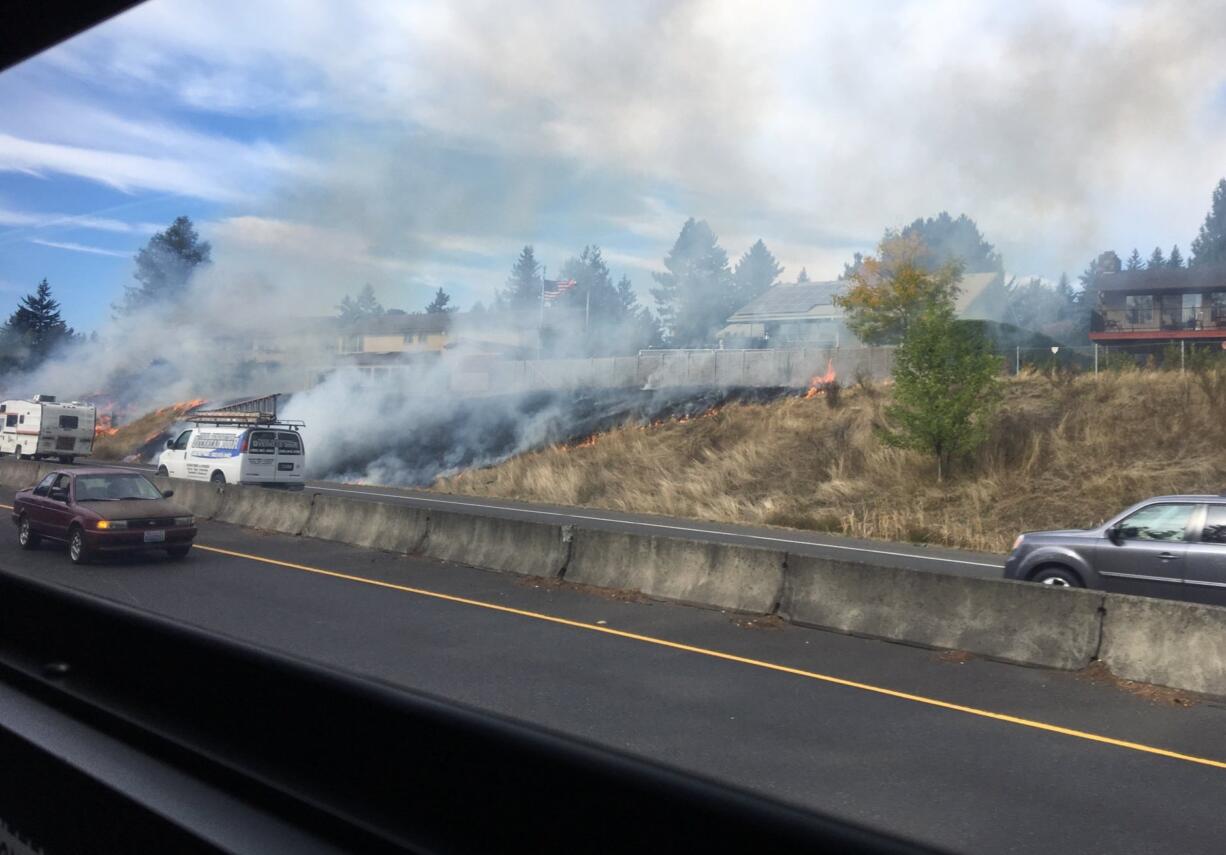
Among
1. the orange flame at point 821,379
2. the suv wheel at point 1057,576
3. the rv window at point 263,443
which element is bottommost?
the suv wheel at point 1057,576

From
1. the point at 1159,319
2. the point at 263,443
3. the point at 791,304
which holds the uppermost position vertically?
the point at 791,304

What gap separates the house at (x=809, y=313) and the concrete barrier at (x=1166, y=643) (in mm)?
29581

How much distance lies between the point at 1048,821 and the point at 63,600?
14.1ft

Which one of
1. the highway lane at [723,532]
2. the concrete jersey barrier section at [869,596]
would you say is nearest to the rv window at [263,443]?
the highway lane at [723,532]

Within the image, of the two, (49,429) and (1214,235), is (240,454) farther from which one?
(1214,235)

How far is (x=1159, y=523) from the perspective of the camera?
10.7 meters

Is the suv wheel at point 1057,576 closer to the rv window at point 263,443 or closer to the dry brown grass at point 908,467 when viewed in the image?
the dry brown grass at point 908,467

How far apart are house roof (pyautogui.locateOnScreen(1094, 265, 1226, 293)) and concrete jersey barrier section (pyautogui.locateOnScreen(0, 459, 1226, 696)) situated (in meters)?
18.5

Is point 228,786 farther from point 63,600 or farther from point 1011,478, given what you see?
point 1011,478

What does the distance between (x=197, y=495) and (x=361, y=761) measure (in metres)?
20.0

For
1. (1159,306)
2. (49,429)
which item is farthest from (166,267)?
(1159,306)

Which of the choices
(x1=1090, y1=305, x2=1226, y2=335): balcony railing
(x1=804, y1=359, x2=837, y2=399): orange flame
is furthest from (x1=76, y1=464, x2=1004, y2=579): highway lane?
(x1=1090, y1=305, x2=1226, y2=335): balcony railing

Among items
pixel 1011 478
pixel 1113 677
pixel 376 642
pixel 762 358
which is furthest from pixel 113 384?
pixel 1113 677

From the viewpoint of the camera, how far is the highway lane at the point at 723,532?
16766 millimetres
